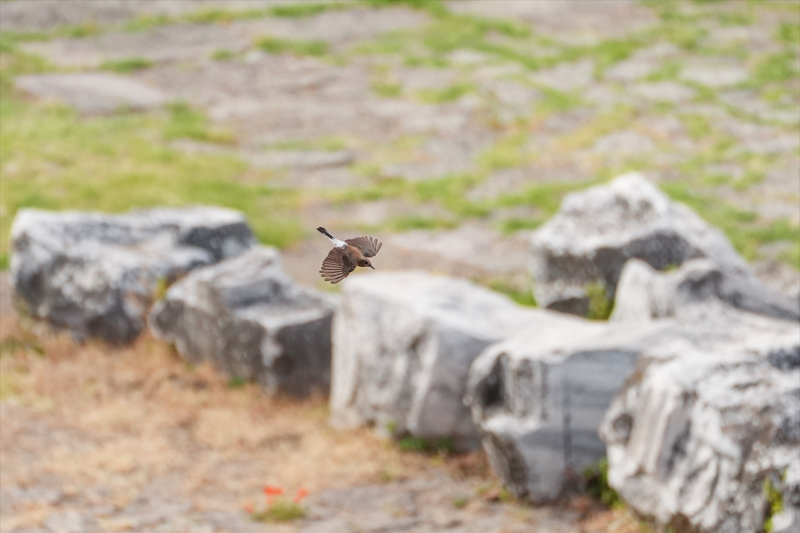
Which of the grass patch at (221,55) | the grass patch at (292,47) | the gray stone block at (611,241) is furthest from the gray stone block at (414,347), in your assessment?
the grass patch at (292,47)

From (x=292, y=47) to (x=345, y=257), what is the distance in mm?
17630

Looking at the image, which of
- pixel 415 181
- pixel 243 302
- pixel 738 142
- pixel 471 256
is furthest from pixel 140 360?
pixel 738 142

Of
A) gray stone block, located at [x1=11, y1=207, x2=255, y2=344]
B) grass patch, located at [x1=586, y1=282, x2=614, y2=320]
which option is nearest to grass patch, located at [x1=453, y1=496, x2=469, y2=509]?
grass patch, located at [x1=586, y1=282, x2=614, y2=320]

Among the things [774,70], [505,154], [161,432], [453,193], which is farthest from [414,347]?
[774,70]

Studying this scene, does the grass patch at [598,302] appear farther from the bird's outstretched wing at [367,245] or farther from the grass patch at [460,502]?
the bird's outstretched wing at [367,245]

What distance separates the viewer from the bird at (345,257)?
10.1ft

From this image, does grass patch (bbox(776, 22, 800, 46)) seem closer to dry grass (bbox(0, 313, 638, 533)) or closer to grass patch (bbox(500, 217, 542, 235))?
grass patch (bbox(500, 217, 542, 235))

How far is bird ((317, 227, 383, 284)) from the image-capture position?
308cm

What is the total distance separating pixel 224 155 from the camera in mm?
15492

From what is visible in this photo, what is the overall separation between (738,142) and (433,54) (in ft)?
20.5

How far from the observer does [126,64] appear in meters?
19.0

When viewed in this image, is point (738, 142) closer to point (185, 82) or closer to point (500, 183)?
point (500, 183)

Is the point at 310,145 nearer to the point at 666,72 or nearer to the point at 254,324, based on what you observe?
the point at 666,72

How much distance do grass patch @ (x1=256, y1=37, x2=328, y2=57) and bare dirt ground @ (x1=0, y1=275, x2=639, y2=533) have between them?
11218 mm
